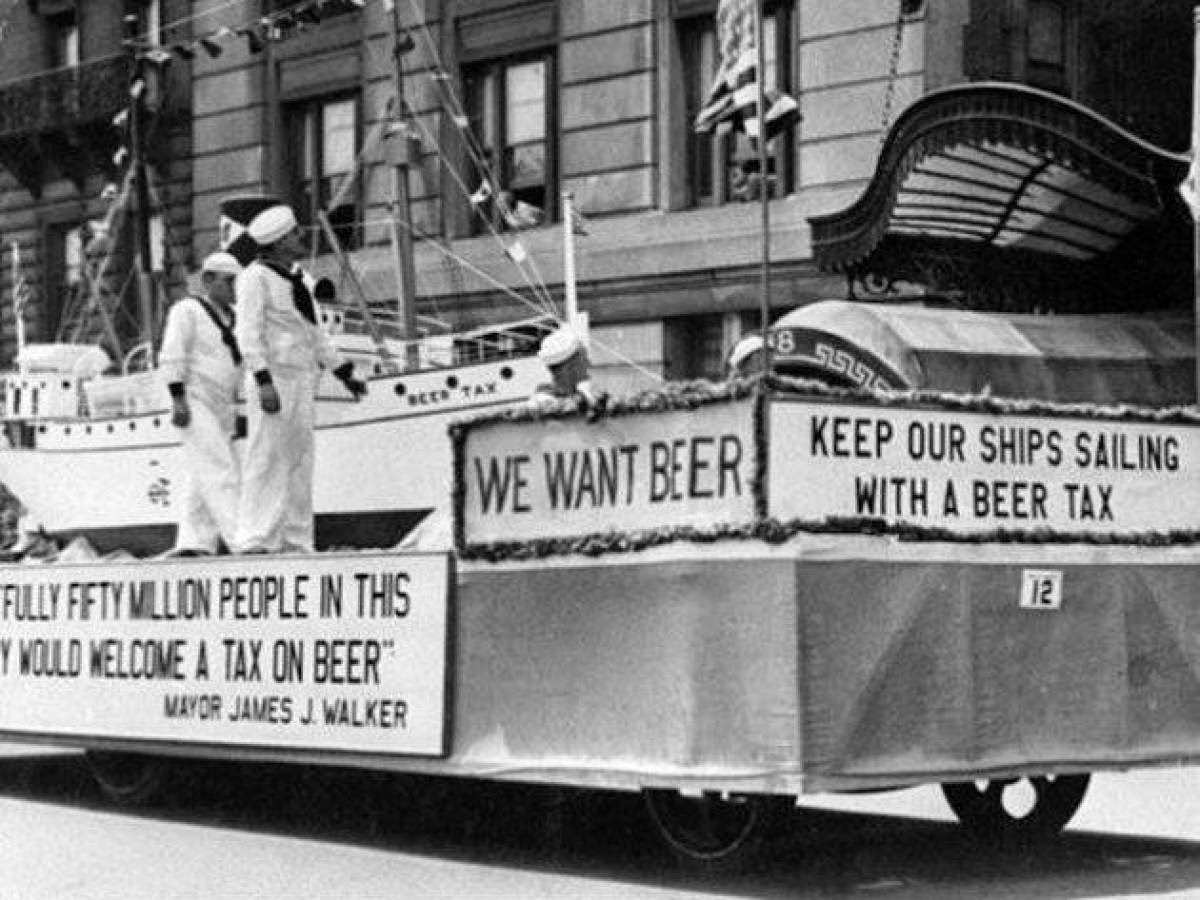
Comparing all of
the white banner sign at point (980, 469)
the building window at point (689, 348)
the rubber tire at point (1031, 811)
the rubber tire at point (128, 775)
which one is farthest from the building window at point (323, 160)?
the white banner sign at point (980, 469)

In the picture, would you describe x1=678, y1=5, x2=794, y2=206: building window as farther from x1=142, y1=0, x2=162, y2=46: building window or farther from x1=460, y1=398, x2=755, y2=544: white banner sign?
x1=460, y1=398, x2=755, y2=544: white banner sign

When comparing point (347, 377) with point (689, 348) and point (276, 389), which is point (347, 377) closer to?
point (276, 389)

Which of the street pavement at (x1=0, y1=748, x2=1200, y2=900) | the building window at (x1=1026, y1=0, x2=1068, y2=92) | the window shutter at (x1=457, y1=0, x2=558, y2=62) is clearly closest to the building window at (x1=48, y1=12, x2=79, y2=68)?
the window shutter at (x1=457, y1=0, x2=558, y2=62)

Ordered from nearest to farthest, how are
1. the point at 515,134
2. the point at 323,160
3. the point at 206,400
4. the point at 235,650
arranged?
the point at 235,650 < the point at 206,400 < the point at 515,134 < the point at 323,160

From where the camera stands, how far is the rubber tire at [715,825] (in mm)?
8383

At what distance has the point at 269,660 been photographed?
990 centimetres

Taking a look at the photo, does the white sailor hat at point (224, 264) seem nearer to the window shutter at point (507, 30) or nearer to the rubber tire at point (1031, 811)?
the rubber tire at point (1031, 811)

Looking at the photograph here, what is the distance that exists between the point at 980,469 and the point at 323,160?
22837mm

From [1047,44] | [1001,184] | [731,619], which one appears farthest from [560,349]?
[1047,44]

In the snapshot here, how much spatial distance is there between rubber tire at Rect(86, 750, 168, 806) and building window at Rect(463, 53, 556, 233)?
629 inches

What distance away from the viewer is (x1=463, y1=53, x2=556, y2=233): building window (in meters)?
27.4

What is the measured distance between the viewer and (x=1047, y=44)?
23.9 m

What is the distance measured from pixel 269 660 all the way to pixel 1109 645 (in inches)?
134

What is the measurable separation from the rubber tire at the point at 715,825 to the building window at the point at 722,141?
16434mm
